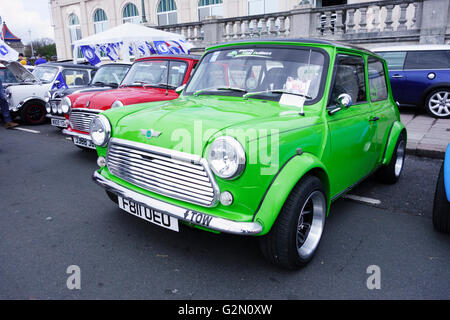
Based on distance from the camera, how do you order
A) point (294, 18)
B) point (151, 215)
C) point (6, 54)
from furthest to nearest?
1. point (294, 18)
2. point (6, 54)
3. point (151, 215)

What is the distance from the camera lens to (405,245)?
9.98 feet

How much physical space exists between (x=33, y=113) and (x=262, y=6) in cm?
1484

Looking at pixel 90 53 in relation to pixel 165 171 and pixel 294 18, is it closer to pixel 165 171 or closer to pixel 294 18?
pixel 294 18

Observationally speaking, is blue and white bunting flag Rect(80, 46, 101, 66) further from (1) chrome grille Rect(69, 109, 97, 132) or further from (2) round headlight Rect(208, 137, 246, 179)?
(2) round headlight Rect(208, 137, 246, 179)

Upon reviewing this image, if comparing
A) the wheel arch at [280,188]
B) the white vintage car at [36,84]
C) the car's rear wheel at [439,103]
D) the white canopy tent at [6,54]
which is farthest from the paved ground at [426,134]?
the white canopy tent at [6,54]

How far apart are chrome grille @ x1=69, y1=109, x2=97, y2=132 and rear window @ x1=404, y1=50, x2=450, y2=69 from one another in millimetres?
7924

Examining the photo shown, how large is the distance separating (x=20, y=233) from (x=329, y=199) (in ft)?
9.24

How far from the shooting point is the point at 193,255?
2797mm

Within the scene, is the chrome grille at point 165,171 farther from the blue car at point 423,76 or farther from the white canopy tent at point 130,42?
the white canopy tent at point 130,42

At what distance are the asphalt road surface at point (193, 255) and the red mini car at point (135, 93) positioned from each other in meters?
1.58

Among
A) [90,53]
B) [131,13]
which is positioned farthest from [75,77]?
[131,13]

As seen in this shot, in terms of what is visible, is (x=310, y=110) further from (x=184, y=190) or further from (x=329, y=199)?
(x=184, y=190)

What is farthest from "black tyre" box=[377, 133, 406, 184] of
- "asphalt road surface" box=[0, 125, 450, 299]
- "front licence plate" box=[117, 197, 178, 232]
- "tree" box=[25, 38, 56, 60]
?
"tree" box=[25, 38, 56, 60]
